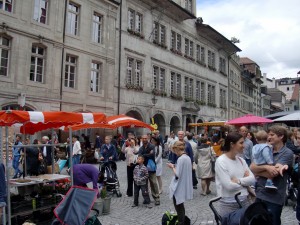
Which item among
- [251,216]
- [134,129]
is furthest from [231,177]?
[134,129]

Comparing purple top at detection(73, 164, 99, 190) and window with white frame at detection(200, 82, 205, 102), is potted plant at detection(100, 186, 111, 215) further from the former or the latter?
window with white frame at detection(200, 82, 205, 102)

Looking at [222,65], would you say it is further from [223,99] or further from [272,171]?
[272,171]

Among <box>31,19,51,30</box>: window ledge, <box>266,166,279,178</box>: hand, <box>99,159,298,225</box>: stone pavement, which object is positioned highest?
<box>31,19,51,30</box>: window ledge

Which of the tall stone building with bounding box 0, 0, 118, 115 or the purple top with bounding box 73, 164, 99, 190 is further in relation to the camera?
the tall stone building with bounding box 0, 0, 118, 115

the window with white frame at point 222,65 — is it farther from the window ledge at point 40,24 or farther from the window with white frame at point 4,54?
the window with white frame at point 4,54

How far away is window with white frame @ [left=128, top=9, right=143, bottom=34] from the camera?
25.1 metres

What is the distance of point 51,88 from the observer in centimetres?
1866

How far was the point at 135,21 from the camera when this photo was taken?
25.4 m

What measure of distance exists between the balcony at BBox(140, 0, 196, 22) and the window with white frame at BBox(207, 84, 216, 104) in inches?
362

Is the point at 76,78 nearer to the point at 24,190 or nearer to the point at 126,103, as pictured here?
the point at 126,103

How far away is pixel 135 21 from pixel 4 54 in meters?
11.5

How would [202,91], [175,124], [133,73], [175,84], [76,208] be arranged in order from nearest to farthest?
[76,208], [133,73], [175,84], [175,124], [202,91]

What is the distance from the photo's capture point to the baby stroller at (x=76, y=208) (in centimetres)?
454

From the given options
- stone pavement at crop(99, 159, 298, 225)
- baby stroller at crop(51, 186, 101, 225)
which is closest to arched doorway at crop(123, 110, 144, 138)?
stone pavement at crop(99, 159, 298, 225)
